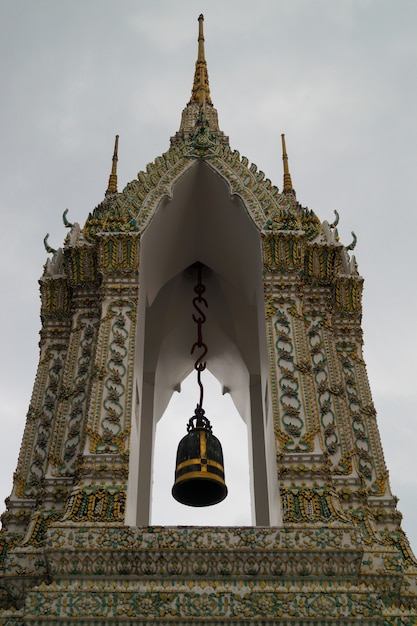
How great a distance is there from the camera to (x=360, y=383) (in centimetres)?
930

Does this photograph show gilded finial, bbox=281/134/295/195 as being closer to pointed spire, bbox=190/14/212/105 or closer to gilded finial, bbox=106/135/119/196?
pointed spire, bbox=190/14/212/105

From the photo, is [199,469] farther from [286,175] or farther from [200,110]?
[200,110]

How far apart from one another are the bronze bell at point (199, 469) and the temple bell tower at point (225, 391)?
56 centimetres

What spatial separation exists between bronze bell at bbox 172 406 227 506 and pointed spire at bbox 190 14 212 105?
608cm

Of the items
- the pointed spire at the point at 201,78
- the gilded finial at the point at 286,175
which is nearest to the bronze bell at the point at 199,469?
the gilded finial at the point at 286,175

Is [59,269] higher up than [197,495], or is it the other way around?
[59,269]

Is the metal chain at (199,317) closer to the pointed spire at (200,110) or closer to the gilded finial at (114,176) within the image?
the gilded finial at (114,176)

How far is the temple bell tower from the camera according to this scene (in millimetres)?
6723

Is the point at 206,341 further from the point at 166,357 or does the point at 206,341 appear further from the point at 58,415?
the point at 58,415

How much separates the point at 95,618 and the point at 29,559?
1176 millimetres

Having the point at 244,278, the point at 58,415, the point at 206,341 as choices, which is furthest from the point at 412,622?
the point at 206,341

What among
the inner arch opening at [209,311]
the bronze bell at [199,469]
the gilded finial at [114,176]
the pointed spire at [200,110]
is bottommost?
the bronze bell at [199,469]

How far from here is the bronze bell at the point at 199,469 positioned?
27.9 feet

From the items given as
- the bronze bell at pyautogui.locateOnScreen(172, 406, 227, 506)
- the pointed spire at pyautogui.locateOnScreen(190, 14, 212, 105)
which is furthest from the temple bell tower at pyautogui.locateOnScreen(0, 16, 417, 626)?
the bronze bell at pyautogui.locateOnScreen(172, 406, 227, 506)
